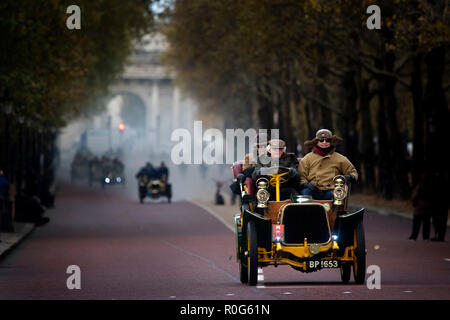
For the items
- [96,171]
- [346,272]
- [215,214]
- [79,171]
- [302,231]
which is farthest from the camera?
[79,171]

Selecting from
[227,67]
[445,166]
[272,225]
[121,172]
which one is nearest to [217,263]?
[272,225]

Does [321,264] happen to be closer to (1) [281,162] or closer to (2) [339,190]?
(2) [339,190]

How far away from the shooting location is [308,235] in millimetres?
14750

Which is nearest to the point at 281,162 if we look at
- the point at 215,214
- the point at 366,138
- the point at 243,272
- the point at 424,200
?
the point at 243,272

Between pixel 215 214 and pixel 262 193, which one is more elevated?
pixel 262 193

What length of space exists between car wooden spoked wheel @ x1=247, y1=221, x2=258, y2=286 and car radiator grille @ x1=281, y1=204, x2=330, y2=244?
39cm

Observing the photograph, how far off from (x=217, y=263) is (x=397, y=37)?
12854 mm

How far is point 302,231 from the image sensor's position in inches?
580

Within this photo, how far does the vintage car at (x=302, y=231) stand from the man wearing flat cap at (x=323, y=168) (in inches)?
11.8

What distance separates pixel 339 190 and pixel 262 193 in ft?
3.04

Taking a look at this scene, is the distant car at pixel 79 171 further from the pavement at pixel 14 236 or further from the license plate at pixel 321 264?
the license plate at pixel 321 264

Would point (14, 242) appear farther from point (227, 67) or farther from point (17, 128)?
point (227, 67)

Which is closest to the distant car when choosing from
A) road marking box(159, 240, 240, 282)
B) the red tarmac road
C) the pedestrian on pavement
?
the red tarmac road

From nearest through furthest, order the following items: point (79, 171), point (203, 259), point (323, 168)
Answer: point (323, 168) → point (203, 259) → point (79, 171)
